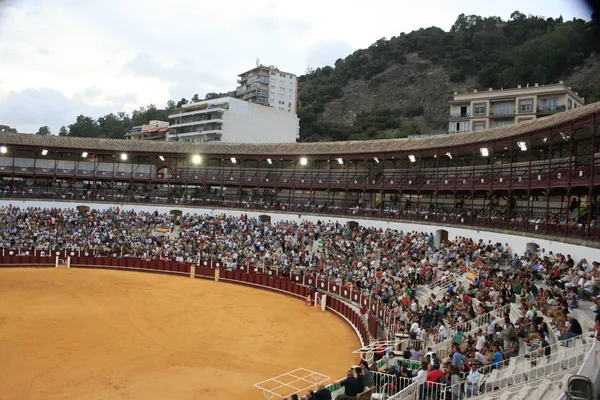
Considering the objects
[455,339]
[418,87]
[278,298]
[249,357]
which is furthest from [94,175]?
[418,87]

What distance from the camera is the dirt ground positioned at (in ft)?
48.3

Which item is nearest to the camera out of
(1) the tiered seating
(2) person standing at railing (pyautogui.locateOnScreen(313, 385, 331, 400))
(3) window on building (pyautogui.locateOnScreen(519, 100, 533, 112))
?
(1) the tiered seating

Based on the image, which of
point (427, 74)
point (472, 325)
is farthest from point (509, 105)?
point (472, 325)

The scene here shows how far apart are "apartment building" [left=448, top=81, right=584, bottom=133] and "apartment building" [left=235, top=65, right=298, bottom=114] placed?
40953 millimetres

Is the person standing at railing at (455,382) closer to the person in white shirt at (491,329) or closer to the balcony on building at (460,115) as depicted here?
the person in white shirt at (491,329)

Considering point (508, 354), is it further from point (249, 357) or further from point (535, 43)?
point (535, 43)

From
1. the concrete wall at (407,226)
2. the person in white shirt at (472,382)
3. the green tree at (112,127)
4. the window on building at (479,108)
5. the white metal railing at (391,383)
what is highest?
the green tree at (112,127)

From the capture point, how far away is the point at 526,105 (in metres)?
57.9

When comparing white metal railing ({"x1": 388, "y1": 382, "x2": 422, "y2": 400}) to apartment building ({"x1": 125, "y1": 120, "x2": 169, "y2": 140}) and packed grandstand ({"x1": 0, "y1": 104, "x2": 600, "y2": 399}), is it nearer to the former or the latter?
packed grandstand ({"x1": 0, "y1": 104, "x2": 600, "y2": 399})

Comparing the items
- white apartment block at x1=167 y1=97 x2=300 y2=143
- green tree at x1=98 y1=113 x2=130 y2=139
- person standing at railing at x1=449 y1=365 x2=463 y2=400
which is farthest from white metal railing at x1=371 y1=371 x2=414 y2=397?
green tree at x1=98 y1=113 x2=130 y2=139

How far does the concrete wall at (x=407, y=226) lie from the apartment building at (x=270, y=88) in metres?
52.3

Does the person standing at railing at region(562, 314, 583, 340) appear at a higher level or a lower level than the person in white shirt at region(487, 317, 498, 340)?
higher

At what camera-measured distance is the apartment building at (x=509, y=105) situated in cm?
5616

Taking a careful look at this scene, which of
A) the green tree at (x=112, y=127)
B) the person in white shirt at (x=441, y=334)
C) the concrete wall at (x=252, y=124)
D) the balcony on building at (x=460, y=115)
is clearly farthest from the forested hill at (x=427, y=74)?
the person in white shirt at (x=441, y=334)
